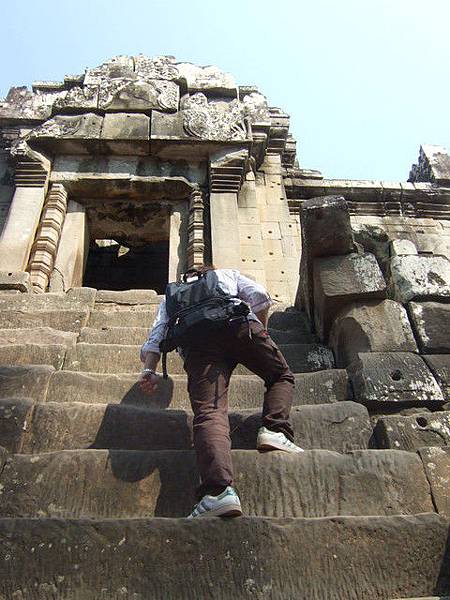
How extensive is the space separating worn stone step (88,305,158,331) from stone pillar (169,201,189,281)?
1.74 metres

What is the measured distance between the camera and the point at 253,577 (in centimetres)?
213

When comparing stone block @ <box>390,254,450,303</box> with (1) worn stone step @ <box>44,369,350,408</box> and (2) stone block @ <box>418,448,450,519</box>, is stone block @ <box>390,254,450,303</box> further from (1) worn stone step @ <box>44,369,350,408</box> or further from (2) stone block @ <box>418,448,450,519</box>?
(2) stone block @ <box>418,448,450,519</box>

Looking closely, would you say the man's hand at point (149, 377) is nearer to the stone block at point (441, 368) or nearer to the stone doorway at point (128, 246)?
the stone block at point (441, 368)

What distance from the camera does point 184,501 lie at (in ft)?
8.64

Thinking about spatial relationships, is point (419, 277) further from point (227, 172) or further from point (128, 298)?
point (227, 172)

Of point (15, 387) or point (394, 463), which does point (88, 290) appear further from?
point (394, 463)

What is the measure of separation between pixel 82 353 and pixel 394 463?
249 centimetres

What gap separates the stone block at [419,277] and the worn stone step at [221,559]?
237cm

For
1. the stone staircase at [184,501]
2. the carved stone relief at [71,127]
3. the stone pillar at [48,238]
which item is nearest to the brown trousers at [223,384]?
the stone staircase at [184,501]

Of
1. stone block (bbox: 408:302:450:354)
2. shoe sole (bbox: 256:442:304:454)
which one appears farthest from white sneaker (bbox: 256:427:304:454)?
stone block (bbox: 408:302:450:354)

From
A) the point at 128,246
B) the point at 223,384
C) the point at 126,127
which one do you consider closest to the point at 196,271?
the point at 223,384

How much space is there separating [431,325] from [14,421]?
3035mm

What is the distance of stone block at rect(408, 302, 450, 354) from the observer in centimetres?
399

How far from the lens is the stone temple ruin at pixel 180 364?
2184 millimetres
